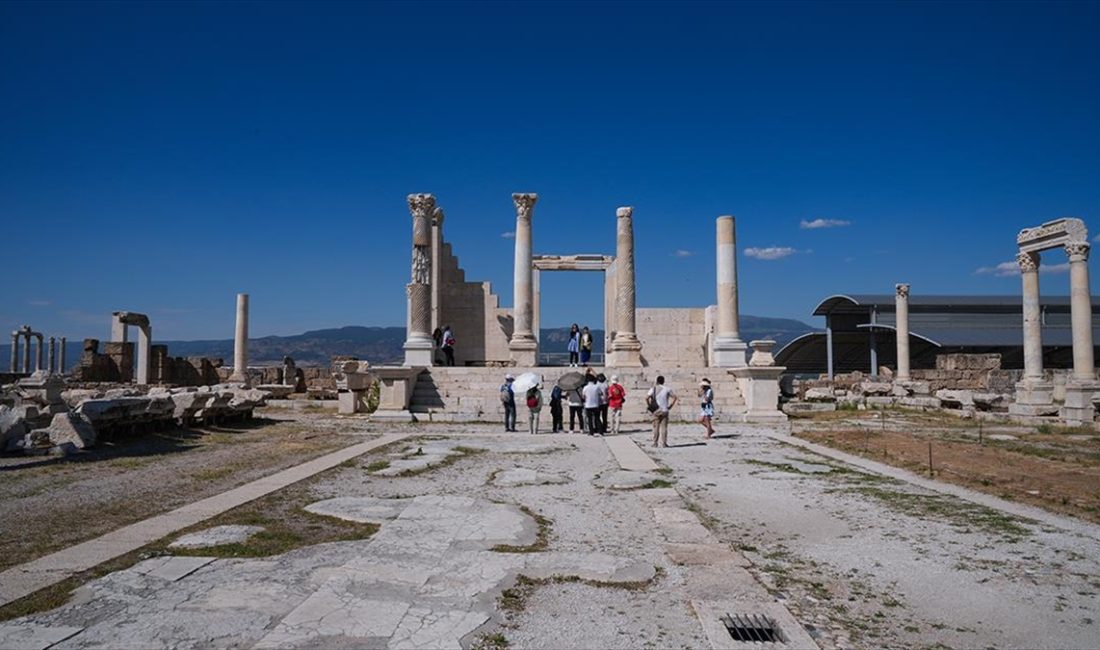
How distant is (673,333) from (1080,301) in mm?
15637

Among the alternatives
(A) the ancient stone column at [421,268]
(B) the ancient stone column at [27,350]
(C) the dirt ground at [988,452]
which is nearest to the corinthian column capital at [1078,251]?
(C) the dirt ground at [988,452]

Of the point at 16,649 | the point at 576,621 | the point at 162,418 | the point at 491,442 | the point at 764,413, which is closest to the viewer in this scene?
the point at 16,649

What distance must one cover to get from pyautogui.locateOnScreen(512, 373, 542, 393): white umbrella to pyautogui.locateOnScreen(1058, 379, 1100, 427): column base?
50.9 feet

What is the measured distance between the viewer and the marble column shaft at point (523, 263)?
95.3 ft

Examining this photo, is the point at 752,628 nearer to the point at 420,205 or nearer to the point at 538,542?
the point at 538,542

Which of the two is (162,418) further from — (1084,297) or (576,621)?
(1084,297)

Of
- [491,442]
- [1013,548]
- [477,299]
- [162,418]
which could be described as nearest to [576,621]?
[1013,548]

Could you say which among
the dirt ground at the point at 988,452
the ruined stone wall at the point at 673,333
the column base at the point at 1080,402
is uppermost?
the ruined stone wall at the point at 673,333

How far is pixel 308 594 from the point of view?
5.27 m

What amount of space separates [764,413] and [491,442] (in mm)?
9248

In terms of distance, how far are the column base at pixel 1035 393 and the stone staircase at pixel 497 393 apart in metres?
9.89

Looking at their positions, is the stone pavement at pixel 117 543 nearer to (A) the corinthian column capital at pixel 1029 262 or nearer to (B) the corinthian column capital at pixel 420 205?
(B) the corinthian column capital at pixel 420 205

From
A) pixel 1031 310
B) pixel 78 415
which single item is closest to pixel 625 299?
pixel 1031 310

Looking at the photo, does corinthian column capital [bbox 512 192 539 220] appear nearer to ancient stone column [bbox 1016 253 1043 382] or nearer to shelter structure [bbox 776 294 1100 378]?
ancient stone column [bbox 1016 253 1043 382]
